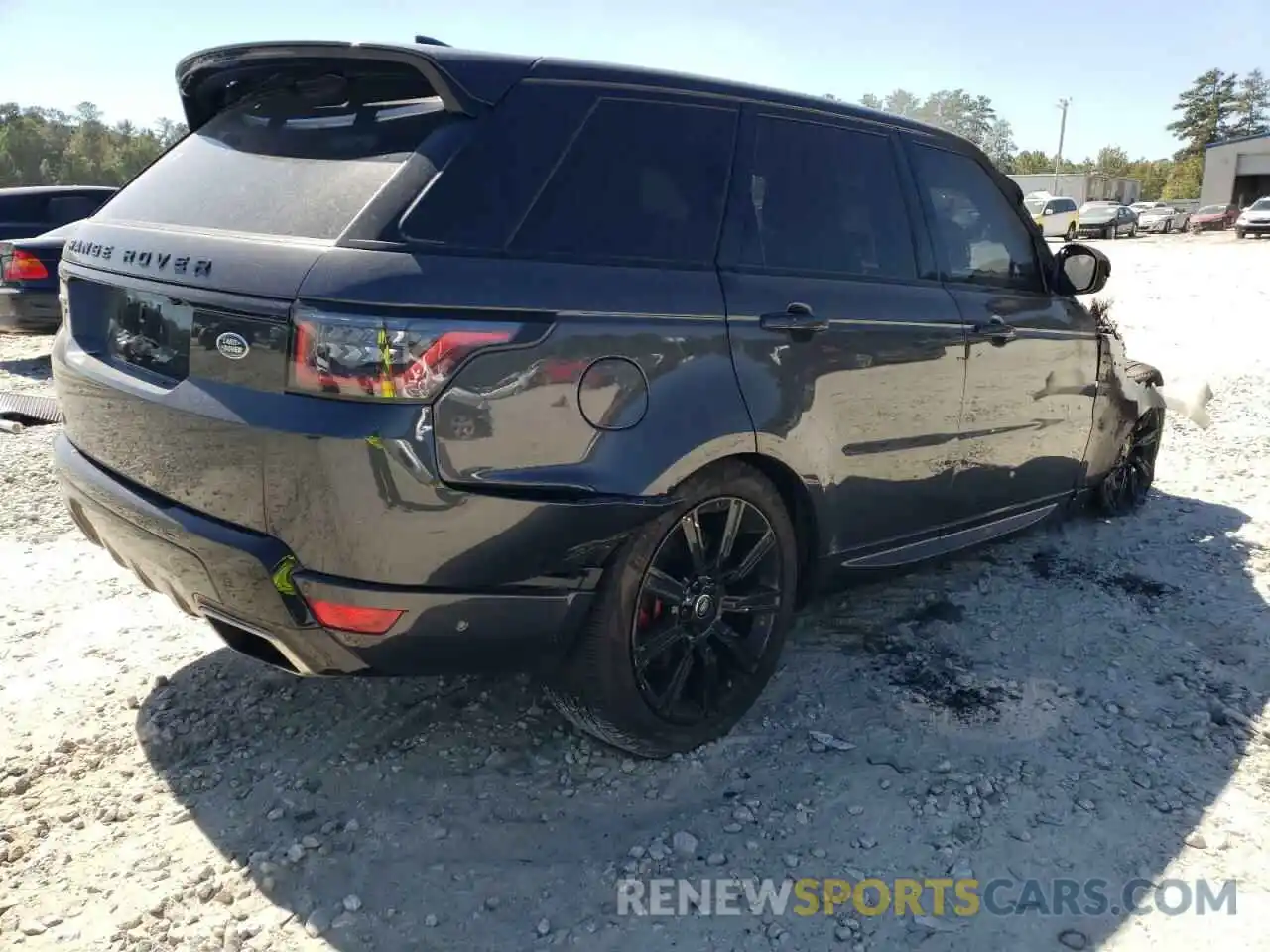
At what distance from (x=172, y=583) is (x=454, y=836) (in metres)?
1.00

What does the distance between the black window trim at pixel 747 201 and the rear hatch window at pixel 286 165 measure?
0.91m

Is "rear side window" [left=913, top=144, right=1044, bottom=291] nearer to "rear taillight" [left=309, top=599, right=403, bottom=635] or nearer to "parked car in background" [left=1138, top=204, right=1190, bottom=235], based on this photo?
"rear taillight" [left=309, top=599, right=403, bottom=635]

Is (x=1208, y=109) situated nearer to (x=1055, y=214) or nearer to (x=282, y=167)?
(x=1055, y=214)

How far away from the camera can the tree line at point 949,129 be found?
43.2 meters

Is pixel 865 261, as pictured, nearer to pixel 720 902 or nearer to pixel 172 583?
pixel 720 902

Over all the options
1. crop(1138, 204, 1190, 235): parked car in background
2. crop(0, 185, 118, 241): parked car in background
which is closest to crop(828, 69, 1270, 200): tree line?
crop(1138, 204, 1190, 235): parked car in background

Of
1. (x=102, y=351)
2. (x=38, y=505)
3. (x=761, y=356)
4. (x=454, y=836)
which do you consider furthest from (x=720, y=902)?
(x=38, y=505)

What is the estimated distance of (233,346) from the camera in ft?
7.69

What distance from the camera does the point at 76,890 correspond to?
2445 millimetres

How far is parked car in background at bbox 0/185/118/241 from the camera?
422 inches

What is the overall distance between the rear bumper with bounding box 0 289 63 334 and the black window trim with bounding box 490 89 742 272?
8174mm

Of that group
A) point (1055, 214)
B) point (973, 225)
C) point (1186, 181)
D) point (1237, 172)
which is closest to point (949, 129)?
point (973, 225)

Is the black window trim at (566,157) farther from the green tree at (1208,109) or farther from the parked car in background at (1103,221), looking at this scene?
the green tree at (1208,109)

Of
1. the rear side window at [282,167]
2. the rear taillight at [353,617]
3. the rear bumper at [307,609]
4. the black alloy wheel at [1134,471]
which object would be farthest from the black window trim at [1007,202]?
the rear taillight at [353,617]
